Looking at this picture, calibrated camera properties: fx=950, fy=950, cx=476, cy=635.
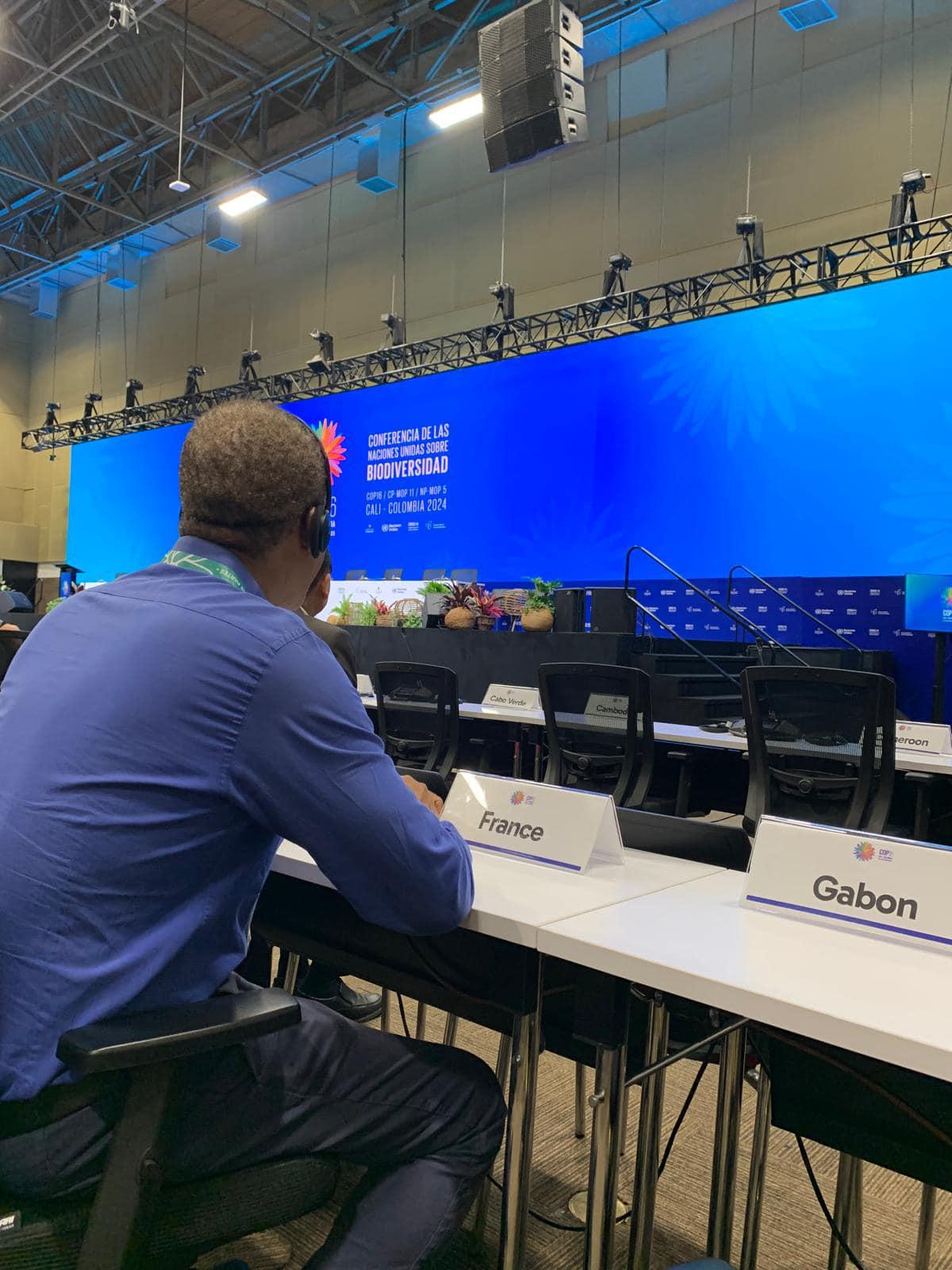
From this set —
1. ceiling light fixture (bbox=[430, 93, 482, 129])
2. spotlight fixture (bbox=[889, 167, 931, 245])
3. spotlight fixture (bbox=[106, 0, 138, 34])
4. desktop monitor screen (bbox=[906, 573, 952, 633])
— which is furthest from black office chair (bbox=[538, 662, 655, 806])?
spotlight fixture (bbox=[106, 0, 138, 34])

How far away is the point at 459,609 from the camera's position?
671 cm

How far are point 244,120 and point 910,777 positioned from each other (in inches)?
401

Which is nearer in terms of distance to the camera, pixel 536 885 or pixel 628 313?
pixel 536 885

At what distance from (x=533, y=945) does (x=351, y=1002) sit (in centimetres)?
192

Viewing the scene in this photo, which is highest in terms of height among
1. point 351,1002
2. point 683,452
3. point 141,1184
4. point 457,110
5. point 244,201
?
point 244,201

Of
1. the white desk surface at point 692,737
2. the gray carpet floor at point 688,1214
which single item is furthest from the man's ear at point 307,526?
the white desk surface at point 692,737

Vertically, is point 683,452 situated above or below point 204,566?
above

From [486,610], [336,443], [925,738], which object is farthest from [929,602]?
[336,443]

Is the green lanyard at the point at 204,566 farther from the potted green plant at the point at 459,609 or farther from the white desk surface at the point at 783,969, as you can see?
the potted green plant at the point at 459,609

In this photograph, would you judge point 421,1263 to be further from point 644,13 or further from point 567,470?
point 644,13

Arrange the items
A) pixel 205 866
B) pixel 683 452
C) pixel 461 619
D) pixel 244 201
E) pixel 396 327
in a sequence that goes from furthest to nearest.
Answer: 1. pixel 396 327
2. pixel 244 201
3. pixel 683 452
4. pixel 461 619
5. pixel 205 866

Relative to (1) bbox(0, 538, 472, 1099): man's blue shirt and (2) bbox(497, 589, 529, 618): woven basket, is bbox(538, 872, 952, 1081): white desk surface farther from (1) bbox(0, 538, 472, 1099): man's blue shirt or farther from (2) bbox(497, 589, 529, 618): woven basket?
(2) bbox(497, 589, 529, 618): woven basket

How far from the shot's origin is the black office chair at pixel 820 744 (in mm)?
3049

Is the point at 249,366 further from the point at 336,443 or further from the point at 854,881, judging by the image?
the point at 854,881
